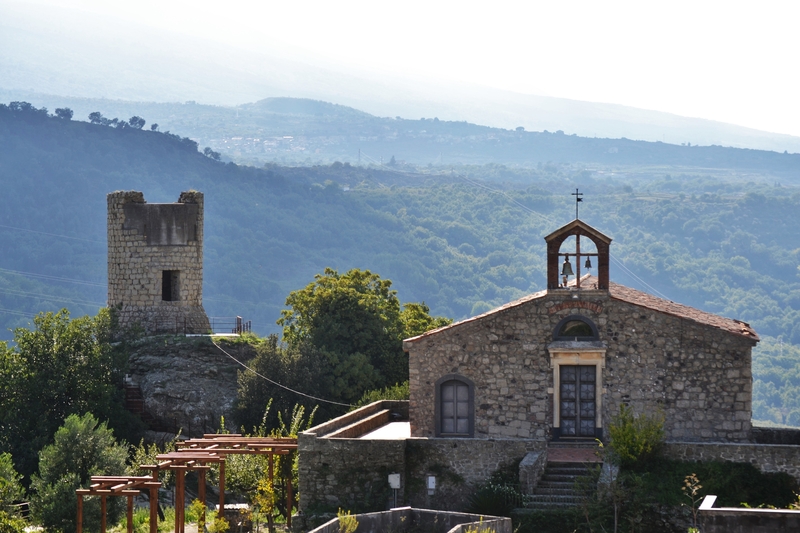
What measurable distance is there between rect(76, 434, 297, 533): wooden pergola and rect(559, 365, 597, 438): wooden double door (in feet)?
20.9

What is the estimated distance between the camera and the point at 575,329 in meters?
34.4

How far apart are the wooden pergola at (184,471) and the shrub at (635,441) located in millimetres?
7436

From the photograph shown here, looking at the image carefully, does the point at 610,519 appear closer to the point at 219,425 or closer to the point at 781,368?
the point at 219,425

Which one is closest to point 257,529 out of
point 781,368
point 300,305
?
point 300,305

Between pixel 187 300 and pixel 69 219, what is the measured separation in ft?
479

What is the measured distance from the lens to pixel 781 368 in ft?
565

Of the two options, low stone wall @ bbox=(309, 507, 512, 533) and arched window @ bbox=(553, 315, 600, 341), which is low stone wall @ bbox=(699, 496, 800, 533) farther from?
arched window @ bbox=(553, 315, 600, 341)

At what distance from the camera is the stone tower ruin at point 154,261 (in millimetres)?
57219

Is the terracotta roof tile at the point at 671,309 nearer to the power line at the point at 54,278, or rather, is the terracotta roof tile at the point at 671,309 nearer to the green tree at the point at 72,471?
the green tree at the point at 72,471

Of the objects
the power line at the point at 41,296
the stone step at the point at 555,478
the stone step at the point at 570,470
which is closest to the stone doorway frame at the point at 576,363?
the stone step at the point at 570,470

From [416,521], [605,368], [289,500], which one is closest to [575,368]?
[605,368]

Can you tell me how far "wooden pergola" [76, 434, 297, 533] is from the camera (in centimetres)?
2914

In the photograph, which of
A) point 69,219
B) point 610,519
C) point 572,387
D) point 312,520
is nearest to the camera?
point 610,519

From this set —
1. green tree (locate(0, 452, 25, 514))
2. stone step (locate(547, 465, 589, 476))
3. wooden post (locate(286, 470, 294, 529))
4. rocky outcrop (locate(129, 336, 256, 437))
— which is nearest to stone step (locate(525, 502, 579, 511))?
stone step (locate(547, 465, 589, 476))
